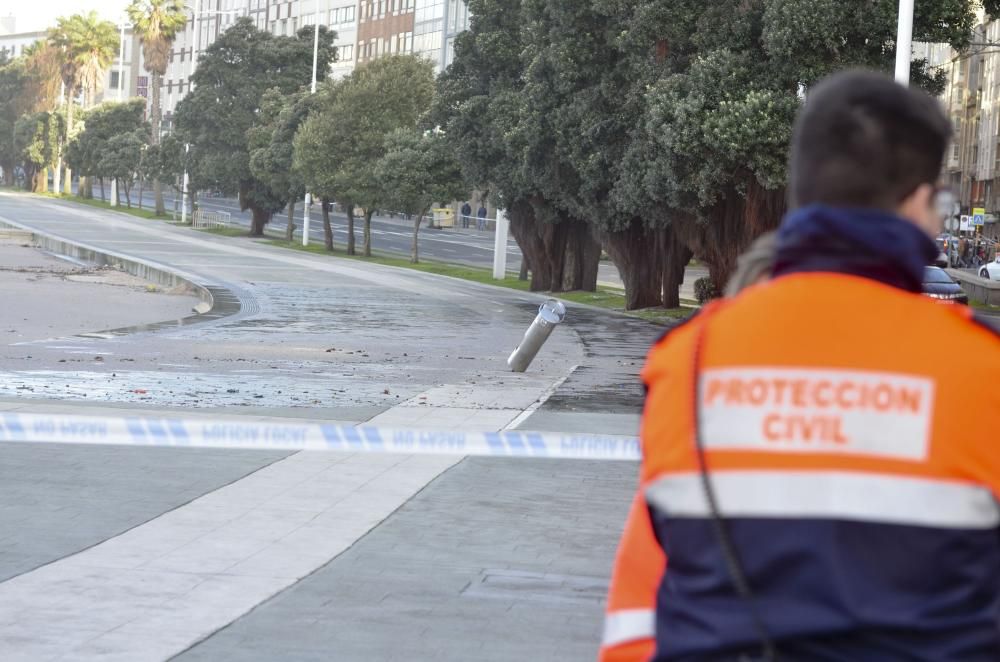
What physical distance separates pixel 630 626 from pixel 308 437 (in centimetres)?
269

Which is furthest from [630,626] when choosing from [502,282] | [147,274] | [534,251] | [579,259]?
[502,282]

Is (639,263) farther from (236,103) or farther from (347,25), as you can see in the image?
(347,25)

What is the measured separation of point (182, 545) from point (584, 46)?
2835 centimetres

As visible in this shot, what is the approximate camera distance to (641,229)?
37.4 meters

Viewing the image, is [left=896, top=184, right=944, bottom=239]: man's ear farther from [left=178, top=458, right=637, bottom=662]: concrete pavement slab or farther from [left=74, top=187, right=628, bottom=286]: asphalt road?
[left=74, top=187, right=628, bottom=286]: asphalt road

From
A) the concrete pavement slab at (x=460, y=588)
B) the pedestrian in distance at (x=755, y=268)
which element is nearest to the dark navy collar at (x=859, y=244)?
the pedestrian in distance at (x=755, y=268)

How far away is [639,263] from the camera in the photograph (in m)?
37.6

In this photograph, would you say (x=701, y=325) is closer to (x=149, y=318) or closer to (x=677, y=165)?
(x=149, y=318)

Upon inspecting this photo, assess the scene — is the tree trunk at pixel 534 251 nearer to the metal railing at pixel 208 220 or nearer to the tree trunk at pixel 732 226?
the tree trunk at pixel 732 226

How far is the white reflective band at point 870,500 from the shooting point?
7.00 feet

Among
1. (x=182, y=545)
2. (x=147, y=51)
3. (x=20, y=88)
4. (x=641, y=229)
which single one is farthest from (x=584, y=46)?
(x=20, y=88)

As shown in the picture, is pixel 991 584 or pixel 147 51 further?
pixel 147 51

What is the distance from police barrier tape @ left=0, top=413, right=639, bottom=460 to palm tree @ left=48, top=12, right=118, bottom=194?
11692 centimetres

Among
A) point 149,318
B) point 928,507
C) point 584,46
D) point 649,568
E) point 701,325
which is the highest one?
point 584,46
